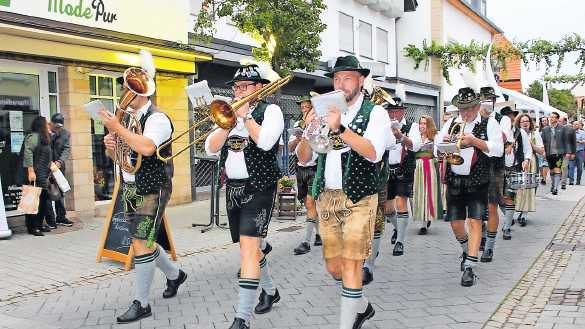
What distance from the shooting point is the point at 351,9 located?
1998 cm

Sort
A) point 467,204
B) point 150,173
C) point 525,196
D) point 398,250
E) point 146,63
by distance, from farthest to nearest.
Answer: point 525,196, point 398,250, point 467,204, point 146,63, point 150,173

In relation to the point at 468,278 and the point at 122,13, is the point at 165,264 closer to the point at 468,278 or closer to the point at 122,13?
the point at 468,278

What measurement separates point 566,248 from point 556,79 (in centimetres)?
2820

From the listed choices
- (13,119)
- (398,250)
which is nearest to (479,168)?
(398,250)

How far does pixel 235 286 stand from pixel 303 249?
1.79 metres

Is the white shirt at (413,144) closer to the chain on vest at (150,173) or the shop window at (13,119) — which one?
the chain on vest at (150,173)

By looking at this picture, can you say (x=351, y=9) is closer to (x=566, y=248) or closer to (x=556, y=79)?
(x=566, y=248)

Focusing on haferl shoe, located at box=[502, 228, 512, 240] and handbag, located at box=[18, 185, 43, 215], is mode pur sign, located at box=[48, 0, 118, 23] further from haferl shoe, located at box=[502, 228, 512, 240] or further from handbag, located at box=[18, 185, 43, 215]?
haferl shoe, located at box=[502, 228, 512, 240]

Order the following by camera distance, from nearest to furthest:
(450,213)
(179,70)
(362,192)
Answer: (362,192) → (450,213) → (179,70)

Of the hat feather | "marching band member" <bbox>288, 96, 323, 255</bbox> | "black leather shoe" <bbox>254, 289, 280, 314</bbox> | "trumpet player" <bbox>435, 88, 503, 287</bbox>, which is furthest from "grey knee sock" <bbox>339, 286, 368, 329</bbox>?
"marching band member" <bbox>288, 96, 323, 255</bbox>

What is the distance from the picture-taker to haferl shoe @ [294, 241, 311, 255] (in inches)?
294

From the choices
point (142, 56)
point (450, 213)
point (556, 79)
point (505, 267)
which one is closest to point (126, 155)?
point (142, 56)

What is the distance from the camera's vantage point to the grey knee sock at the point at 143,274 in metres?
4.76

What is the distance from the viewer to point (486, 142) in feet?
18.4
